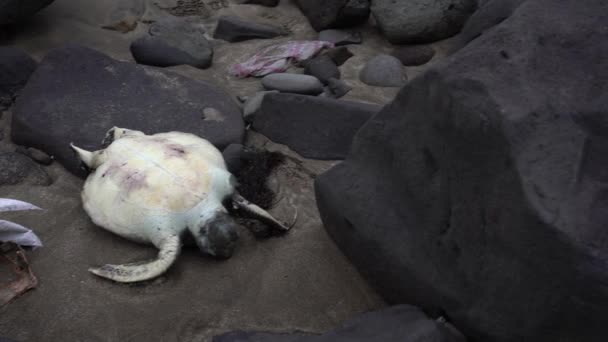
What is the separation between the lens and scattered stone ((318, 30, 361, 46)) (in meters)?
4.42

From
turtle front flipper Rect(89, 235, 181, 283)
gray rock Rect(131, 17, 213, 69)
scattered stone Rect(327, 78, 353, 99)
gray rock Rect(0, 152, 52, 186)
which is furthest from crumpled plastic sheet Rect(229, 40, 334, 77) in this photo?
turtle front flipper Rect(89, 235, 181, 283)

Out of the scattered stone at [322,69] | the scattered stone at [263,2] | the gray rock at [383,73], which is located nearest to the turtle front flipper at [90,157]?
the scattered stone at [322,69]

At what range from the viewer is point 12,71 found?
365cm

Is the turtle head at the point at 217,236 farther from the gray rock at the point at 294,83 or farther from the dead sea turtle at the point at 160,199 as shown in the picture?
the gray rock at the point at 294,83

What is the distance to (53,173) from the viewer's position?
303 centimetres

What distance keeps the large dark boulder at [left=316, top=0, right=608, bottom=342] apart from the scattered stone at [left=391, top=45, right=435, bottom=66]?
1864mm

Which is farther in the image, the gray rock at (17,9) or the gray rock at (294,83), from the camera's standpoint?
the gray rock at (17,9)

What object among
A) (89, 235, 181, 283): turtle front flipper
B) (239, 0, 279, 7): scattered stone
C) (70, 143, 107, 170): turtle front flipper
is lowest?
(239, 0, 279, 7): scattered stone

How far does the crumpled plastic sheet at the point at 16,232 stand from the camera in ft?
7.96

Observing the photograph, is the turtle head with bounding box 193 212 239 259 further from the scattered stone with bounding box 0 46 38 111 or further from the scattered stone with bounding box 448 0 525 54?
the scattered stone with bounding box 448 0 525 54

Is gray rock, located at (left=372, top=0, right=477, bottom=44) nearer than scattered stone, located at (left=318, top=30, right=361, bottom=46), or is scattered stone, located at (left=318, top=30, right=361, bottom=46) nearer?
gray rock, located at (left=372, top=0, right=477, bottom=44)

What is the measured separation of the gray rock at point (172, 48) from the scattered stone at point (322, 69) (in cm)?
63

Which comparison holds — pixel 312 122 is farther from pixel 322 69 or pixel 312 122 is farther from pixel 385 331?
pixel 385 331

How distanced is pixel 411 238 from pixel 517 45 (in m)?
0.69
